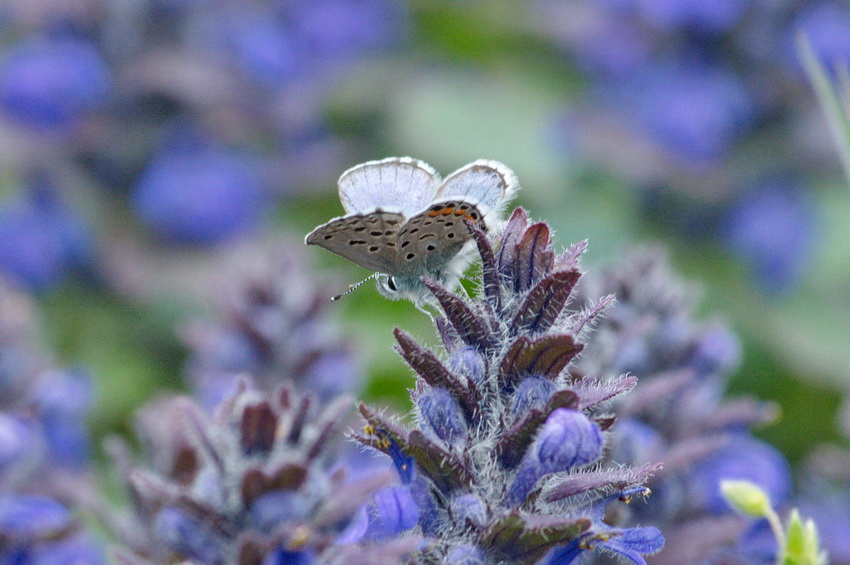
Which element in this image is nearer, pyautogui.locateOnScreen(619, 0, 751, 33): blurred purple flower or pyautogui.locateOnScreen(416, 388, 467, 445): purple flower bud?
pyautogui.locateOnScreen(416, 388, 467, 445): purple flower bud

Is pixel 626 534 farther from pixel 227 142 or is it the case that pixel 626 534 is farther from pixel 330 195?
pixel 330 195

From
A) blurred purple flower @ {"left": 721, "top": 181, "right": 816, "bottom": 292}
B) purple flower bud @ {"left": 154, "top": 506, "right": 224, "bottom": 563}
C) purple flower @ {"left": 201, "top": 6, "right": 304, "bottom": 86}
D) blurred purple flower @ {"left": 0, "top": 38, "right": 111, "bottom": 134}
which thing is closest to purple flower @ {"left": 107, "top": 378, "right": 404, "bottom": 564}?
purple flower bud @ {"left": 154, "top": 506, "right": 224, "bottom": 563}

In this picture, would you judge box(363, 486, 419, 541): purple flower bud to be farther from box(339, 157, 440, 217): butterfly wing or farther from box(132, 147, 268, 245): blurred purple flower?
box(132, 147, 268, 245): blurred purple flower

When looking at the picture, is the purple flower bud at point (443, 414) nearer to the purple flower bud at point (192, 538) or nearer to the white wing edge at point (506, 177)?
the white wing edge at point (506, 177)

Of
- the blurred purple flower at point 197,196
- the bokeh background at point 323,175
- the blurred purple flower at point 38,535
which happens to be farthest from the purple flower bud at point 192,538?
the blurred purple flower at point 197,196

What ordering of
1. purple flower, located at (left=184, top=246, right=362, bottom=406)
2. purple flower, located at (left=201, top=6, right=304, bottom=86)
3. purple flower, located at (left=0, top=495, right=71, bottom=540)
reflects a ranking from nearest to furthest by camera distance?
purple flower, located at (left=0, top=495, right=71, bottom=540), purple flower, located at (left=184, top=246, right=362, bottom=406), purple flower, located at (left=201, top=6, right=304, bottom=86)

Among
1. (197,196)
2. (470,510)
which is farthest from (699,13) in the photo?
(470,510)
